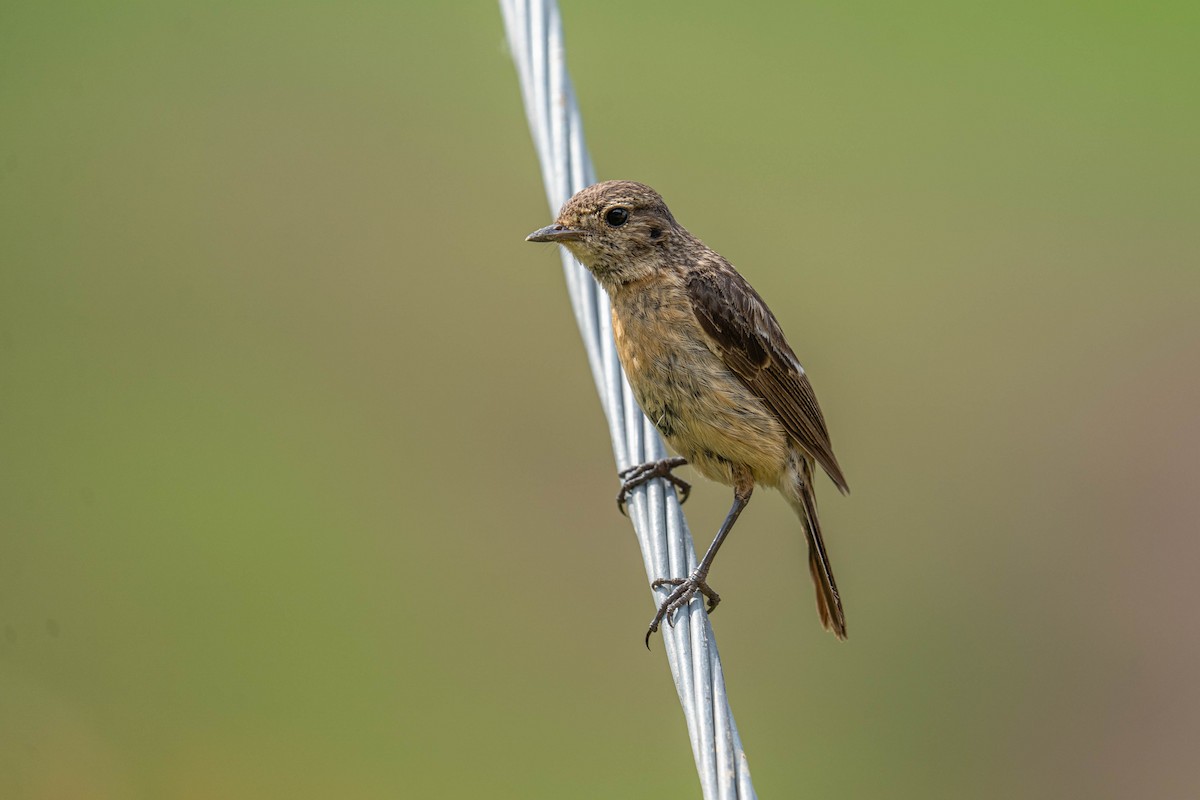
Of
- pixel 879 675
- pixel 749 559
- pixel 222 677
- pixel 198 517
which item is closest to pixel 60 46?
pixel 198 517

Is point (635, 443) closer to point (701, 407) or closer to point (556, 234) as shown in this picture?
point (701, 407)

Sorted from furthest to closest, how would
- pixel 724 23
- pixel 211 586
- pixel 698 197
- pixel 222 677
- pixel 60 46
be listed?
1. pixel 724 23
2. pixel 60 46
3. pixel 698 197
4. pixel 211 586
5. pixel 222 677

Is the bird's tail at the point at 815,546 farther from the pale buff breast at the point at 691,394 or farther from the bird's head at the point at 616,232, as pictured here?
the bird's head at the point at 616,232

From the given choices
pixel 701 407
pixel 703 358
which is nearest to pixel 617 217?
pixel 703 358

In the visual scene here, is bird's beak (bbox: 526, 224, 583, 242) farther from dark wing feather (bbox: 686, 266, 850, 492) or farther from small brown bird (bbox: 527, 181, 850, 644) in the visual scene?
dark wing feather (bbox: 686, 266, 850, 492)

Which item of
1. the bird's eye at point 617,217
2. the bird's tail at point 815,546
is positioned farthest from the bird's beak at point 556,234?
the bird's tail at point 815,546

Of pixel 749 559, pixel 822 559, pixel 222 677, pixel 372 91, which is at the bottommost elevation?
pixel 822 559

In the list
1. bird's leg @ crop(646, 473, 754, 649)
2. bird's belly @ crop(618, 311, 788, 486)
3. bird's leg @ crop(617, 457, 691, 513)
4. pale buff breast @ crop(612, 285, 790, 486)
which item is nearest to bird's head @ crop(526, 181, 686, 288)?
pale buff breast @ crop(612, 285, 790, 486)

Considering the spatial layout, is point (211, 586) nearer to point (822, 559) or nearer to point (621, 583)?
point (621, 583)
